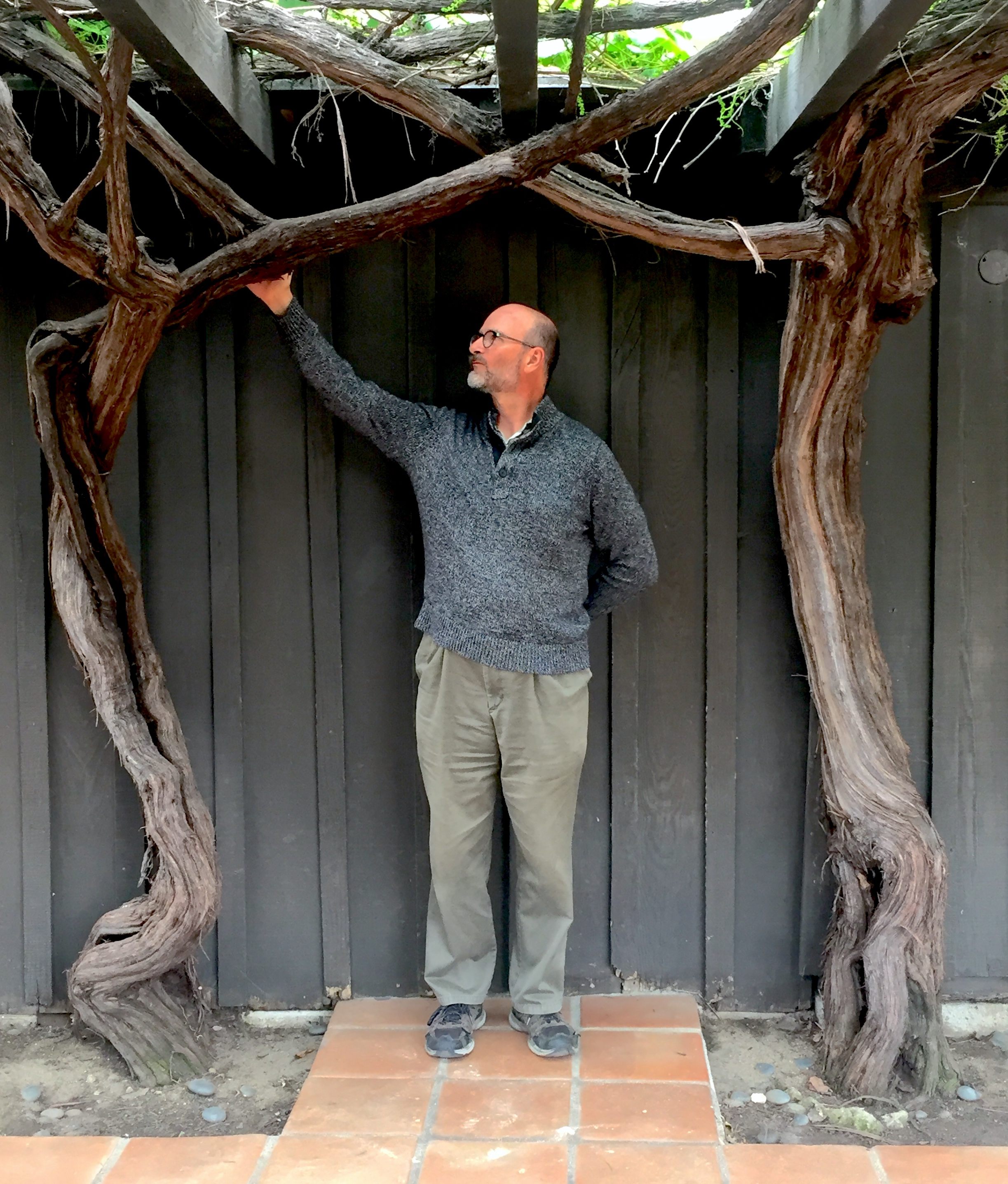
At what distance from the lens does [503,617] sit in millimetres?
2465

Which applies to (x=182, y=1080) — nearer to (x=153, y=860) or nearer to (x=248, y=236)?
(x=153, y=860)

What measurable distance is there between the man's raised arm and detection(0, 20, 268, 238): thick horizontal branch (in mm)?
258

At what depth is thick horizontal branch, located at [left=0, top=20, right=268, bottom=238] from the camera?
2.17m

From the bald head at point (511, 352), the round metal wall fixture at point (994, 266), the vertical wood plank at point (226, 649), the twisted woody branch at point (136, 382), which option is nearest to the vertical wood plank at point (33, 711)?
the twisted woody branch at point (136, 382)

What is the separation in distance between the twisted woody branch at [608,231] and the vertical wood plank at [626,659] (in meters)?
0.38

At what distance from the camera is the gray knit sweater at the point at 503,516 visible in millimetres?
2469

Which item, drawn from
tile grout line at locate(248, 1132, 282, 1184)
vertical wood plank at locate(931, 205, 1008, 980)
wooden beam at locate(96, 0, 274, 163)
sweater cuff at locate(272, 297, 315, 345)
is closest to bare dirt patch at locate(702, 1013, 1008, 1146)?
vertical wood plank at locate(931, 205, 1008, 980)

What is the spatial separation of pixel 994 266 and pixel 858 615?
3.17 ft

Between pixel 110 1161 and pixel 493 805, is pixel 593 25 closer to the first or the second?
pixel 493 805

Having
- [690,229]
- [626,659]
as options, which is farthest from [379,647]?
[690,229]

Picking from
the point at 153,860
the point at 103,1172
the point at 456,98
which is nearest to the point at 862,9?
the point at 456,98

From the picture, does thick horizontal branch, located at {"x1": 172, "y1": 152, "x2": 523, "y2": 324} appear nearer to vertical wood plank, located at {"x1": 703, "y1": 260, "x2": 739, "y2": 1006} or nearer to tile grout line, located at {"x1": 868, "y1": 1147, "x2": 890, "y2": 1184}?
vertical wood plank, located at {"x1": 703, "y1": 260, "x2": 739, "y2": 1006}

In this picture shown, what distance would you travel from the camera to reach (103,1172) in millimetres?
2129

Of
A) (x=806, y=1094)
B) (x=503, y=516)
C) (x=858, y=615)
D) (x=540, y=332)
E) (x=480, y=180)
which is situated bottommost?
(x=806, y=1094)
